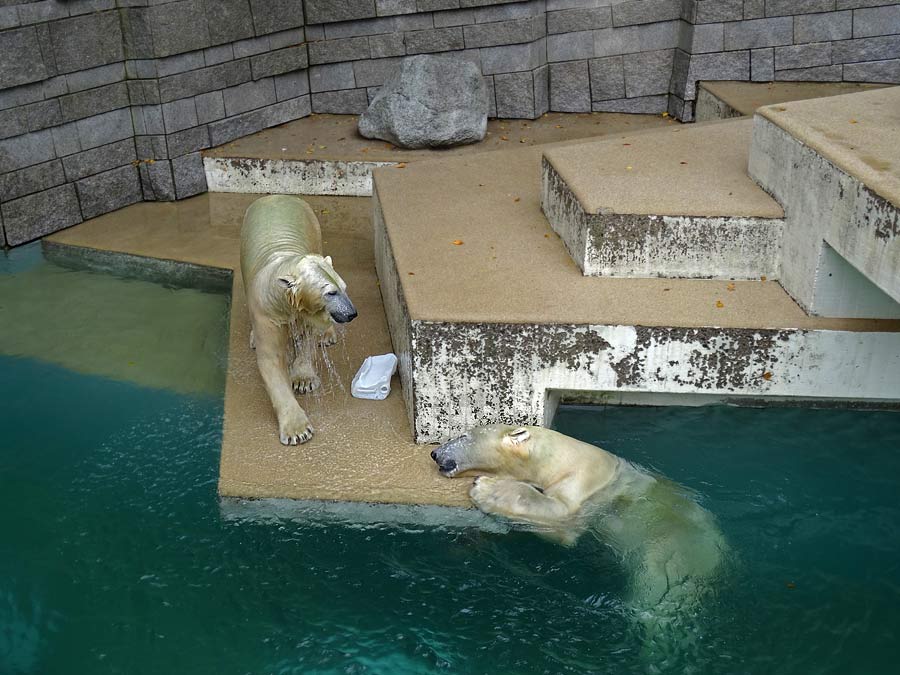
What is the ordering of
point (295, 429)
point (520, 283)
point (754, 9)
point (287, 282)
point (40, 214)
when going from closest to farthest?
point (287, 282)
point (295, 429)
point (520, 283)
point (40, 214)
point (754, 9)

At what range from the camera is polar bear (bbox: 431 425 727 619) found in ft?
16.5

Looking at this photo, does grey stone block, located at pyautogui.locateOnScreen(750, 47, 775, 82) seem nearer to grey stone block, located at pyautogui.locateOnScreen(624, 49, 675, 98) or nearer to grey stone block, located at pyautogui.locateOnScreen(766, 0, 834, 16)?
grey stone block, located at pyautogui.locateOnScreen(766, 0, 834, 16)

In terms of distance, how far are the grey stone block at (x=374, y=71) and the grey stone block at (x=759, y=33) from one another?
3703 millimetres

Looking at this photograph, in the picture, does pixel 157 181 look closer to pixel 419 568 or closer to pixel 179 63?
pixel 179 63

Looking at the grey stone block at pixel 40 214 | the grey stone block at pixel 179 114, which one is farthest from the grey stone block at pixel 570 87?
the grey stone block at pixel 40 214

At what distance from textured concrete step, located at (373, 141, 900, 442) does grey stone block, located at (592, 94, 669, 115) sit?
5.60 metres

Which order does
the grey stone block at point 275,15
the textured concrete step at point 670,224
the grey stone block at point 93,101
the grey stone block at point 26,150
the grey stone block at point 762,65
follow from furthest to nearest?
1. the grey stone block at point 762,65
2. the grey stone block at point 275,15
3. the grey stone block at point 93,101
4. the grey stone block at point 26,150
5. the textured concrete step at point 670,224

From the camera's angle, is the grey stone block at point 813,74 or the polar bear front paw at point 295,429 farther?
the grey stone block at point 813,74

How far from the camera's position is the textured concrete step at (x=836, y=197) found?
5043mm

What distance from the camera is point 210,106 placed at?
10.4 m

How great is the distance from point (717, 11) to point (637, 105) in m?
1.39

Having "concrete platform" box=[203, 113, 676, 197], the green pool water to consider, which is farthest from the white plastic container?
"concrete platform" box=[203, 113, 676, 197]

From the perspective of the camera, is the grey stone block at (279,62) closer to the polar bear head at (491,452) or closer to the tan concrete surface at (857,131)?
the tan concrete surface at (857,131)

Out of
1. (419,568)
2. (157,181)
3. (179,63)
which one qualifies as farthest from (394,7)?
(419,568)
